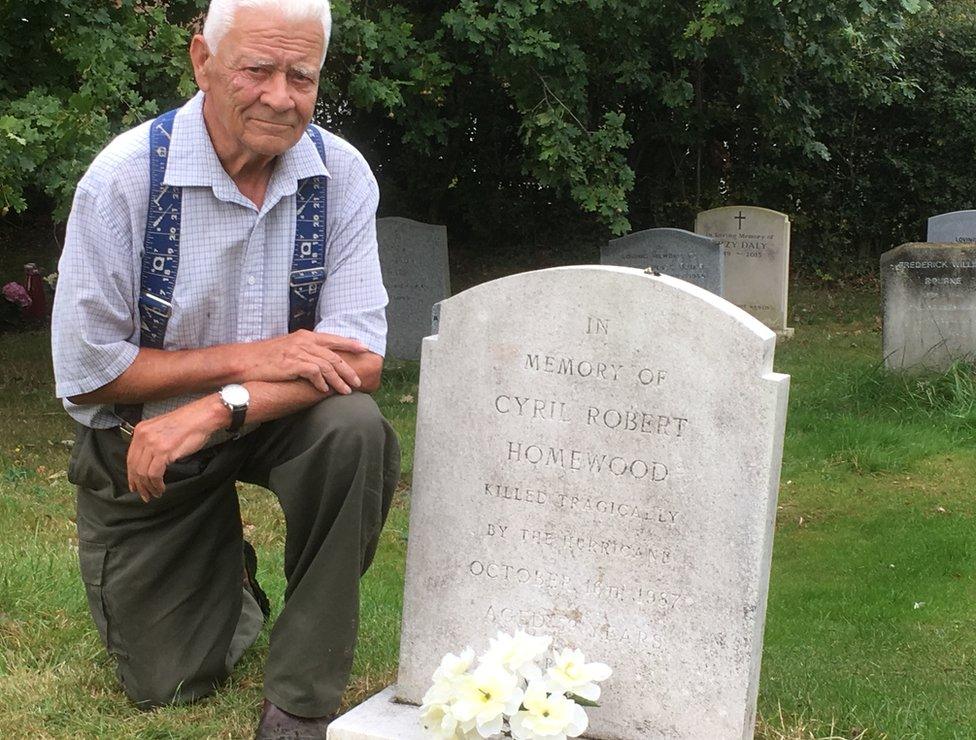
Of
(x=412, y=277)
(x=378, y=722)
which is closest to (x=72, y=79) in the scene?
(x=412, y=277)

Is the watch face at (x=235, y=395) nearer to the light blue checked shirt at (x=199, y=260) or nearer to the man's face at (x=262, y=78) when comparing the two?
the light blue checked shirt at (x=199, y=260)

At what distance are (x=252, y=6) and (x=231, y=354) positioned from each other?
2.67 ft

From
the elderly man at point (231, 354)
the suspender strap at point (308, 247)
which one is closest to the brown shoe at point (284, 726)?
the elderly man at point (231, 354)

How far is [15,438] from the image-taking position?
7.16m

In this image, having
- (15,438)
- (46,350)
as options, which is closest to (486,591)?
(15,438)

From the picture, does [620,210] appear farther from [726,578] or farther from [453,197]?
[726,578]

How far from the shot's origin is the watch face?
2859 millimetres

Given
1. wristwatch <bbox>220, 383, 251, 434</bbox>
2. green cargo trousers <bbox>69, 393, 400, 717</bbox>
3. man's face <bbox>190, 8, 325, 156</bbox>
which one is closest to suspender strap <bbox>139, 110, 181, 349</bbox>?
man's face <bbox>190, 8, 325, 156</bbox>

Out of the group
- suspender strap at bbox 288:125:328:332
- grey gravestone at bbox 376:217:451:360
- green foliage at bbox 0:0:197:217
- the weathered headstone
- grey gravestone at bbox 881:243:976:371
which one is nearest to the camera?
suspender strap at bbox 288:125:328:332

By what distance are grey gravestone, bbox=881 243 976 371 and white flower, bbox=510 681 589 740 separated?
606 cm

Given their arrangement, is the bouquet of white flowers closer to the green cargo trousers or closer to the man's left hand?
the green cargo trousers

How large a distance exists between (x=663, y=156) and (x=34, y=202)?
6904 mm

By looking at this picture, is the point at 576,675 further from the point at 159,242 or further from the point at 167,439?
the point at 159,242

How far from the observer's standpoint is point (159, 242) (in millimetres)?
2941
